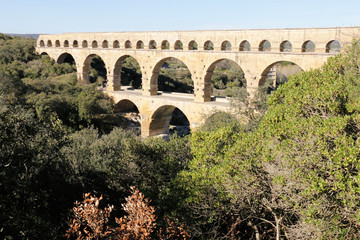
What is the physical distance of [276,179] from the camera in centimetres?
555

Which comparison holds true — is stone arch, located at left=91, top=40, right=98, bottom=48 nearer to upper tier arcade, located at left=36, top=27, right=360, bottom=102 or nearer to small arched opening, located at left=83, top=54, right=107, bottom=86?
upper tier arcade, located at left=36, top=27, right=360, bottom=102

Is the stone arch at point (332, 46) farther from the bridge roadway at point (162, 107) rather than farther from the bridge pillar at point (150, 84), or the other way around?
the bridge pillar at point (150, 84)

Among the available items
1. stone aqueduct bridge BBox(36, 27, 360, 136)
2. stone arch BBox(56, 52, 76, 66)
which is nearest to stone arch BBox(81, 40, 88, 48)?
stone aqueduct bridge BBox(36, 27, 360, 136)

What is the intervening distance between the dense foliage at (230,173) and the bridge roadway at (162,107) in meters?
6.92

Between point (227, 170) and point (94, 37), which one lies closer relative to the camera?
point (227, 170)

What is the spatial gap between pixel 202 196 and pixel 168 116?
14.8 metres

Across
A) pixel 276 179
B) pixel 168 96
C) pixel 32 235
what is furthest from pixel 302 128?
pixel 168 96

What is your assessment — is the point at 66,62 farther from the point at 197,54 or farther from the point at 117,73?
the point at 197,54

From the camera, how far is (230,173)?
6.57 m

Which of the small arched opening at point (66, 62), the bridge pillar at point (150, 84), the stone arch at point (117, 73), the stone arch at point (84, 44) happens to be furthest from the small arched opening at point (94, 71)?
the bridge pillar at point (150, 84)

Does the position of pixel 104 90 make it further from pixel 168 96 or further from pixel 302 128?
pixel 302 128

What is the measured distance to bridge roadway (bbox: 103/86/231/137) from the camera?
1758 centimetres

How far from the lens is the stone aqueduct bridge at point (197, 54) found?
14359mm

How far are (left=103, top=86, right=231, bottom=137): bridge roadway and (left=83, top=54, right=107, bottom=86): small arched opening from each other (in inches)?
138
